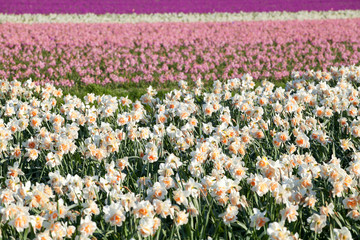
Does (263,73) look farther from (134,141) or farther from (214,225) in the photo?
(214,225)

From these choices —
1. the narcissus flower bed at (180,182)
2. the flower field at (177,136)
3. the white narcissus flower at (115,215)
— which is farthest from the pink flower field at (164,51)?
the white narcissus flower at (115,215)

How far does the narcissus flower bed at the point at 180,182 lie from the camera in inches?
110

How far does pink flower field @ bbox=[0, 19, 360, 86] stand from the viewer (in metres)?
9.46

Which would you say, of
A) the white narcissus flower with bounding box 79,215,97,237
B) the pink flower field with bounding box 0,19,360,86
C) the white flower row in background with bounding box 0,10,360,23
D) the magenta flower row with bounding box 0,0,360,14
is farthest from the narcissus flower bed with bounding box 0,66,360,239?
the magenta flower row with bounding box 0,0,360,14

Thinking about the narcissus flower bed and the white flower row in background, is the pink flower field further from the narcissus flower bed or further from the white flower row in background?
the narcissus flower bed

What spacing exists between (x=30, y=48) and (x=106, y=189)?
27.9ft

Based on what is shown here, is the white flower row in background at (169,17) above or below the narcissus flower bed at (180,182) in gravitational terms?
above

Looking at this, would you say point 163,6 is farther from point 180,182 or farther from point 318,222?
point 318,222

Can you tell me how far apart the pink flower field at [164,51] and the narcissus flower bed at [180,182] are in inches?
169

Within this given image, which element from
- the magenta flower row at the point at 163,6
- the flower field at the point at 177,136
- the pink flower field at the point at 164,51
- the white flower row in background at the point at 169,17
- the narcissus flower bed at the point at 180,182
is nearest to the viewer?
the narcissus flower bed at the point at 180,182

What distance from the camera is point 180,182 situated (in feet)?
11.4

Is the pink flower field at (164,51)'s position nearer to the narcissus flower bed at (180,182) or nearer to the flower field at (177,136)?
the flower field at (177,136)

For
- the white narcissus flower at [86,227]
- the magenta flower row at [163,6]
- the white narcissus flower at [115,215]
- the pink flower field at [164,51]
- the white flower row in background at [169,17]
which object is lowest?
the white narcissus flower at [86,227]

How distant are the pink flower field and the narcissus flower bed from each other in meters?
4.29
